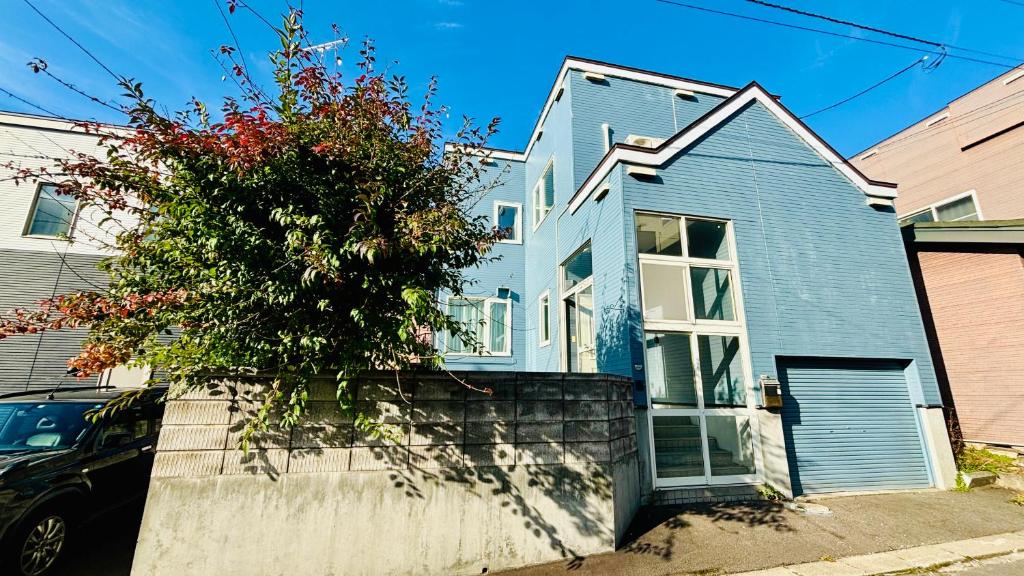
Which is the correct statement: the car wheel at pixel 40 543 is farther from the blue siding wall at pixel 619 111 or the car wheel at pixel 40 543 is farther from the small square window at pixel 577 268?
the blue siding wall at pixel 619 111

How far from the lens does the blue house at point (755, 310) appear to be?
6262mm

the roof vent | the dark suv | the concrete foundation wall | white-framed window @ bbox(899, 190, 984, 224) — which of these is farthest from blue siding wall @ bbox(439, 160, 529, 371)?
white-framed window @ bbox(899, 190, 984, 224)

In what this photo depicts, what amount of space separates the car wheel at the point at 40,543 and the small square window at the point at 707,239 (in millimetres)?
8952

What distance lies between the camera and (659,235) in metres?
7.06

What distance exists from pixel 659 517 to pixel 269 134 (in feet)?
20.3

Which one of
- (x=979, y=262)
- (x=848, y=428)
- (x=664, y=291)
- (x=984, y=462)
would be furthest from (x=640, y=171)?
(x=984, y=462)

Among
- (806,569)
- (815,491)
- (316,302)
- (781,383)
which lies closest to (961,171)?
(781,383)

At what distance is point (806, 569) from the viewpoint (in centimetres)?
403

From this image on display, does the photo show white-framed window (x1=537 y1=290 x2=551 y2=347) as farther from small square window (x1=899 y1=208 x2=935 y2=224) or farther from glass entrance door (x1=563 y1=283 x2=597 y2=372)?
small square window (x1=899 y1=208 x2=935 y2=224)

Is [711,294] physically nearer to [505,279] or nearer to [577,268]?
[577,268]

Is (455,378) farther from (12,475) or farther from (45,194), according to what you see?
(45,194)

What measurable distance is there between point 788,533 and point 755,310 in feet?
11.0

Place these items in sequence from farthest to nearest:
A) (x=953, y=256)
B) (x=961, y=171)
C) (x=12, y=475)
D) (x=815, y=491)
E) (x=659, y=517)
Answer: (x=961, y=171)
(x=953, y=256)
(x=815, y=491)
(x=659, y=517)
(x=12, y=475)

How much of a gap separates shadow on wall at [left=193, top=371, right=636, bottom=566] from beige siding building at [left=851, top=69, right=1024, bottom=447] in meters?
8.54
